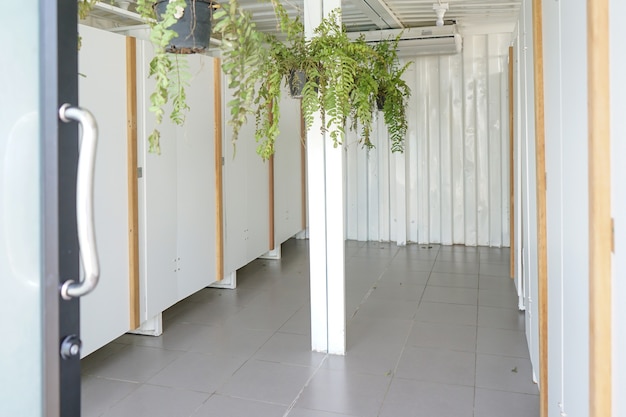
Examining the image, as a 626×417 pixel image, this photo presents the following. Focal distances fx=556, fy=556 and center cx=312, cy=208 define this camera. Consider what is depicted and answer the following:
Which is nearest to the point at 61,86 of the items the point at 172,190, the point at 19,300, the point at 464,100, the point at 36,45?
the point at 36,45

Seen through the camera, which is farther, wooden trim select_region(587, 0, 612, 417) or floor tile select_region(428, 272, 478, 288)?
floor tile select_region(428, 272, 478, 288)

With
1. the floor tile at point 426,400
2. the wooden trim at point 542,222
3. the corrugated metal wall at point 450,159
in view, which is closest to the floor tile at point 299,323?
the floor tile at point 426,400

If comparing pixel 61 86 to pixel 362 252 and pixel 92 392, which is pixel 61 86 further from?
pixel 362 252

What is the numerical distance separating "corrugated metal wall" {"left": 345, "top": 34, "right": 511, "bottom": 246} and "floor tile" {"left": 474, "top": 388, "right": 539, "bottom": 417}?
471cm

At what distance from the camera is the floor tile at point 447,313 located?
14.7 ft

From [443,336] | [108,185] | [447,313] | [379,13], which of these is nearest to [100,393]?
[108,185]

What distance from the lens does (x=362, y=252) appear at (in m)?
7.36

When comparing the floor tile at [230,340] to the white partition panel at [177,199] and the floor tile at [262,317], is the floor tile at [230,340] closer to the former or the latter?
the floor tile at [262,317]

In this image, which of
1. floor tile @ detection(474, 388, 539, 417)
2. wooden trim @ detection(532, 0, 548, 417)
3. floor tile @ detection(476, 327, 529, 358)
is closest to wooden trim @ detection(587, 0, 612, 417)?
wooden trim @ detection(532, 0, 548, 417)

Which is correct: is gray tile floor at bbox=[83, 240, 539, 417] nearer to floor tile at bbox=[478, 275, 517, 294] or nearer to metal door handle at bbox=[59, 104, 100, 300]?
floor tile at bbox=[478, 275, 517, 294]

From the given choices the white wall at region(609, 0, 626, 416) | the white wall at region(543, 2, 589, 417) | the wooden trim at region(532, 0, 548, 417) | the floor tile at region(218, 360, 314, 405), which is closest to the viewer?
the white wall at region(609, 0, 626, 416)

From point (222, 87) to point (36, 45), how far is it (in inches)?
153

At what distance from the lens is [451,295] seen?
5.23 m

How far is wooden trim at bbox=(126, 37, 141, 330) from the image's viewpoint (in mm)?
3658
